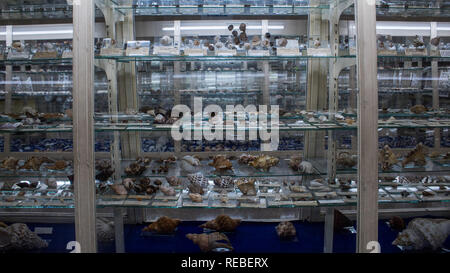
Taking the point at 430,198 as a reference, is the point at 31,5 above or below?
above

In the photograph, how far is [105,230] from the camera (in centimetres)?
245

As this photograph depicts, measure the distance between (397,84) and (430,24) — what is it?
0.60 metres

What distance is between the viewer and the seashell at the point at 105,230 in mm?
2331

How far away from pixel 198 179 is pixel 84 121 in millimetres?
962

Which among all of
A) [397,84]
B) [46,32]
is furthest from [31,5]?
[397,84]

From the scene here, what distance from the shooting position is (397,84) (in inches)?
125

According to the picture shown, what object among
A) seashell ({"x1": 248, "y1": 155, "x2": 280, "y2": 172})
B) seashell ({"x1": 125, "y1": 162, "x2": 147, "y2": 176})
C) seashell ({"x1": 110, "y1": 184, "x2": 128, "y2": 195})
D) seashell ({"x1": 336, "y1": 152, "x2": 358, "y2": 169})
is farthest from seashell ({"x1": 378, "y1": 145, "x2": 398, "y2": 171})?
seashell ({"x1": 110, "y1": 184, "x2": 128, "y2": 195})

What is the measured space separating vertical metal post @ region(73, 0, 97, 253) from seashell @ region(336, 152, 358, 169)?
189cm

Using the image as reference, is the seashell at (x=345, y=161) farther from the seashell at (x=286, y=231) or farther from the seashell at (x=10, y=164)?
the seashell at (x=10, y=164)

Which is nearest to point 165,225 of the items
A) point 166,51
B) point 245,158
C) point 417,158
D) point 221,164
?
point 221,164

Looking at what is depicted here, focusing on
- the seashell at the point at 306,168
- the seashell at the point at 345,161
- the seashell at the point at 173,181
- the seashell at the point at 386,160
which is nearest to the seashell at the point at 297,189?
the seashell at the point at 306,168

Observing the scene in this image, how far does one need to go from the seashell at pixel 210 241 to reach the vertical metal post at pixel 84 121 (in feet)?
2.57

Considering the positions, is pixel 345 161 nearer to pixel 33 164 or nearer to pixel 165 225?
pixel 165 225

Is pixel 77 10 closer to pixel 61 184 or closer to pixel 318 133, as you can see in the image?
pixel 61 184
